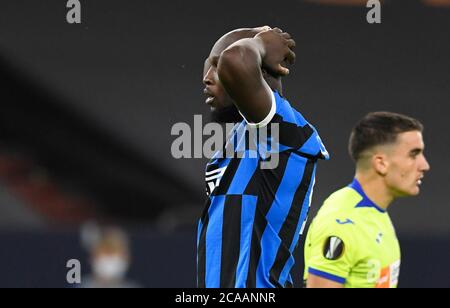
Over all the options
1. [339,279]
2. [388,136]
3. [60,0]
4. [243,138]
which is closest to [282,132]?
[243,138]

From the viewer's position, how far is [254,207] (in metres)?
3.00

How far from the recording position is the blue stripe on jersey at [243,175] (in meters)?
3.01

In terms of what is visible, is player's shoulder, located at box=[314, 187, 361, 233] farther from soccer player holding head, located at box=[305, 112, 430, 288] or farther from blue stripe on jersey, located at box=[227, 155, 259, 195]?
blue stripe on jersey, located at box=[227, 155, 259, 195]

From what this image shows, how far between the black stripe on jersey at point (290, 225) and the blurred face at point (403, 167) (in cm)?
132

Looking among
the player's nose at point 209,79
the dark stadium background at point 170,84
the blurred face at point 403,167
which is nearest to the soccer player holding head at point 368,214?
the blurred face at point 403,167

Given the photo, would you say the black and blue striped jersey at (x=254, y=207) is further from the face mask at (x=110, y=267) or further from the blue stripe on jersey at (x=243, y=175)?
the face mask at (x=110, y=267)

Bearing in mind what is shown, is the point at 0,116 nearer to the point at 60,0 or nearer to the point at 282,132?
the point at 60,0

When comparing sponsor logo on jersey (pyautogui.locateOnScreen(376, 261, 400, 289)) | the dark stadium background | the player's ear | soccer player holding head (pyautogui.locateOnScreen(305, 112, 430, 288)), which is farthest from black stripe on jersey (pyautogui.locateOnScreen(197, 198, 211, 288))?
the dark stadium background

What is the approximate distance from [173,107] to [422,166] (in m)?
7.11

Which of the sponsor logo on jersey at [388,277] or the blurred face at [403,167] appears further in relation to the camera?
the blurred face at [403,167]

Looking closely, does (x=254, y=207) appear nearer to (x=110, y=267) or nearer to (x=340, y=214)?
(x=340, y=214)

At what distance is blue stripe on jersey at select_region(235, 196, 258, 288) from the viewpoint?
9.76 ft

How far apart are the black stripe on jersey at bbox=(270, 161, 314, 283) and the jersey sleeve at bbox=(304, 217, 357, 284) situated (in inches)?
33.6

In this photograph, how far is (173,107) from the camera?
11375mm
